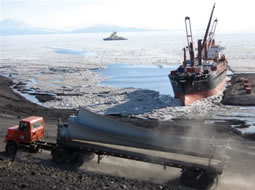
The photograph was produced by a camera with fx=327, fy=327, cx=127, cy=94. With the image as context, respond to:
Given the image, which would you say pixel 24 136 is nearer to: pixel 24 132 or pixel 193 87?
pixel 24 132

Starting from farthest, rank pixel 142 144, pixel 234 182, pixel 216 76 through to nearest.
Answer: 1. pixel 216 76
2. pixel 142 144
3. pixel 234 182

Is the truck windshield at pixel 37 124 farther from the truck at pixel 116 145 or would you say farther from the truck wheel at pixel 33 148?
the truck wheel at pixel 33 148

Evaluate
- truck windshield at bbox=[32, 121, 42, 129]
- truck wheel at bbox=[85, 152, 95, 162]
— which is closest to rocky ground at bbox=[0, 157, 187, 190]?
truck wheel at bbox=[85, 152, 95, 162]

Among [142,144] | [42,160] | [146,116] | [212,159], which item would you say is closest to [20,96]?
[146,116]

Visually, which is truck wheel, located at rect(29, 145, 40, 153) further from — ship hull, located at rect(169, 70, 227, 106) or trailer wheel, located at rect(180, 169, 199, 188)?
ship hull, located at rect(169, 70, 227, 106)

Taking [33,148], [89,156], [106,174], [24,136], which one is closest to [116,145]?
[106,174]

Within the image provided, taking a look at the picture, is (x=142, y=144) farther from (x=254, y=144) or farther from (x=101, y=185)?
(x=254, y=144)
